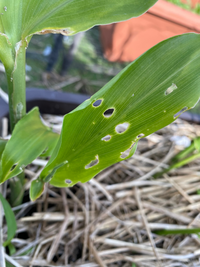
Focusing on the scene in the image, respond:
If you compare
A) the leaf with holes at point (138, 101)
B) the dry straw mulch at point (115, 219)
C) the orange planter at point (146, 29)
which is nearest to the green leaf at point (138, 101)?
the leaf with holes at point (138, 101)

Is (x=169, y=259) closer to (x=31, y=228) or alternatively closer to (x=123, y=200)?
(x=123, y=200)

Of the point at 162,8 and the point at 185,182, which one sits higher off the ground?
the point at 162,8

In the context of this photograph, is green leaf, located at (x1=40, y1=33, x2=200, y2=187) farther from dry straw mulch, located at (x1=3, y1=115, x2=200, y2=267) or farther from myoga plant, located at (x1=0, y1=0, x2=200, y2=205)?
dry straw mulch, located at (x1=3, y1=115, x2=200, y2=267)

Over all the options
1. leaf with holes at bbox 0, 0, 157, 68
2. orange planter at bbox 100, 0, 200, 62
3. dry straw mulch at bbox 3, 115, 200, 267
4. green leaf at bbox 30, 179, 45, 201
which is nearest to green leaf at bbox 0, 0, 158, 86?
leaf with holes at bbox 0, 0, 157, 68

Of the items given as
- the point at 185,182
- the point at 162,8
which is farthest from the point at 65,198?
the point at 162,8

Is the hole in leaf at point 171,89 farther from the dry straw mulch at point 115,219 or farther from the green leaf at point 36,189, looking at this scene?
the dry straw mulch at point 115,219

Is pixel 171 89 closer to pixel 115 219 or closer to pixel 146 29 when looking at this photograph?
pixel 115 219
